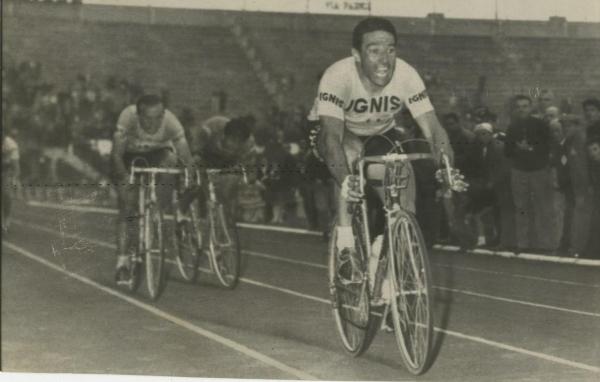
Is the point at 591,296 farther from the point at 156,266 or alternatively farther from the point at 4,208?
the point at 4,208

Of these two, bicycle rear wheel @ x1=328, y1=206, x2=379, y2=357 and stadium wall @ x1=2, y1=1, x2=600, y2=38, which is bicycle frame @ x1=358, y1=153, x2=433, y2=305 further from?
stadium wall @ x1=2, y1=1, x2=600, y2=38

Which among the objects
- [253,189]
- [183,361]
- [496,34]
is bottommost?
[183,361]

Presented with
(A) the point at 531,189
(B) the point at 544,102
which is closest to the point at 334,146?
(B) the point at 544,102

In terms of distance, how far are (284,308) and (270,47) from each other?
11.5 meters

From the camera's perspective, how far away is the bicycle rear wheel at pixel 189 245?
9.24 meters

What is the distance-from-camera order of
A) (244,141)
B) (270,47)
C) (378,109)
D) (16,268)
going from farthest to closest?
(270,47), (16,268), (244,141), (378,109)

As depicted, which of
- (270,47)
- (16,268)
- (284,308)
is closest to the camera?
(284,308)

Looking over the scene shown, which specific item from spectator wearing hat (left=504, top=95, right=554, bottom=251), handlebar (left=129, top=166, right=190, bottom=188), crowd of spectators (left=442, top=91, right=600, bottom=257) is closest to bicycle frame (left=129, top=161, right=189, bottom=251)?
handlebar (left=129, top=166, right=190, bottom=188)

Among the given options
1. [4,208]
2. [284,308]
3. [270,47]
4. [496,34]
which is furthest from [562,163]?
[270,47]

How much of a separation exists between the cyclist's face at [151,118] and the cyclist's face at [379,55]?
261 cm

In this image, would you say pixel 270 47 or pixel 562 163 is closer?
pixel 562 163

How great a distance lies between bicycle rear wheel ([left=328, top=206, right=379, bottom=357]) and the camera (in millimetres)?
6578

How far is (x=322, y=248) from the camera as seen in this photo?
1300cm

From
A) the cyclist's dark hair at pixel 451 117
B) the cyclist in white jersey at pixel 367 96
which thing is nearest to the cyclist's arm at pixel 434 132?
the cyclist in white jersey at pixel 367 96
